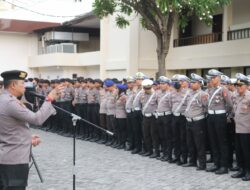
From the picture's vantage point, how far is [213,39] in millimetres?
18016

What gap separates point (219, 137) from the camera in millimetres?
8984

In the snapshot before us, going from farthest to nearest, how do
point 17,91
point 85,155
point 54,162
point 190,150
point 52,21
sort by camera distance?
point 52,21 → point 85,155 → point 54,162 → point 190,150 → point 17,91

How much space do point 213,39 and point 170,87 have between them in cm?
797

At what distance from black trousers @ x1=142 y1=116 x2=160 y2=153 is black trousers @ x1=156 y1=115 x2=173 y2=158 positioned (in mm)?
149

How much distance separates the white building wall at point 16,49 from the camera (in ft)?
93.0

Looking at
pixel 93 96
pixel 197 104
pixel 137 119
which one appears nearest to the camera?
pixel 197 104

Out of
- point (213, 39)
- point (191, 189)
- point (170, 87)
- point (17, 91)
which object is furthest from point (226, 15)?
point (17, 91)

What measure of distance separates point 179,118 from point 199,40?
9.39 metres

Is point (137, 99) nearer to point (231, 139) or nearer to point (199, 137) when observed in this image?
point (199, 137)

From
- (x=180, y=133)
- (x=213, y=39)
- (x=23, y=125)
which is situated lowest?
(x=180, y=133)

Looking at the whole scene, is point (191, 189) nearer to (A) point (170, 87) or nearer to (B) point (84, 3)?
(A) point (170, 87)

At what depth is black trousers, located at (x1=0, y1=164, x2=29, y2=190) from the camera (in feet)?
15.9

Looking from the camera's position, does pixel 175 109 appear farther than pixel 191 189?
Yes

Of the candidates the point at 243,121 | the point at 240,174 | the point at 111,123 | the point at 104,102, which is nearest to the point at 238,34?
Result: the point at 104,102
